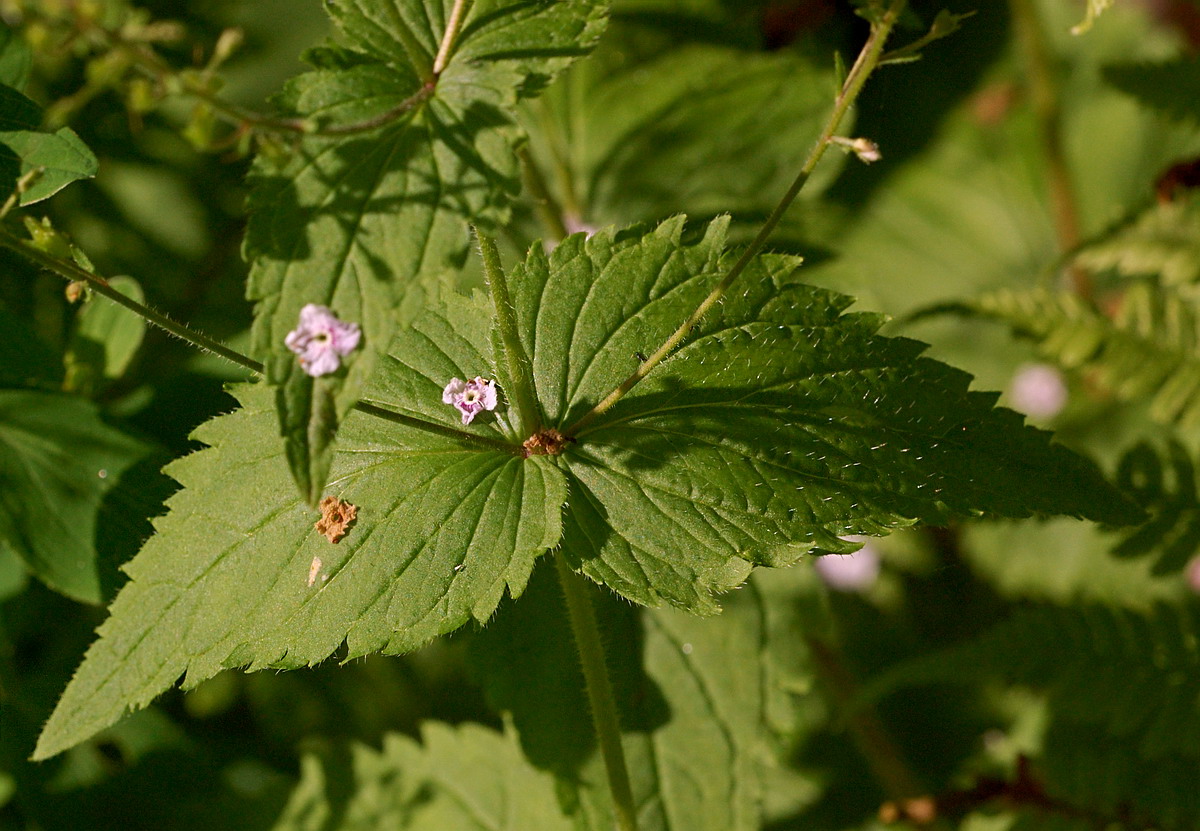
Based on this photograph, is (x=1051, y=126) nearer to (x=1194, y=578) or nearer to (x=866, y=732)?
(x=1194, y=578)

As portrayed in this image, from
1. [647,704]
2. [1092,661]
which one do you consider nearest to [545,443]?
[647,704]

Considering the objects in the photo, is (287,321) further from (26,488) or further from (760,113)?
(760,113)

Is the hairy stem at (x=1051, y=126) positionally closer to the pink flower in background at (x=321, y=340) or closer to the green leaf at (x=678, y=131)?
the green leaf at (x=678, y=131)

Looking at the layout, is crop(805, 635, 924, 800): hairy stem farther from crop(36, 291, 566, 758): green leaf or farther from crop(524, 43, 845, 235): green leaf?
crop(36, 291, 566, 758): green leaf

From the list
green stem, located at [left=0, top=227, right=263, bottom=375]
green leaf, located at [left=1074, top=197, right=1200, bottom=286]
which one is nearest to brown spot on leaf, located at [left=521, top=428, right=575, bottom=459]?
green stem, located at [left=0, top=227, right=263, bottom=375]

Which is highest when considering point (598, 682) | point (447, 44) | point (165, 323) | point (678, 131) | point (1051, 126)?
point (1051, 126)

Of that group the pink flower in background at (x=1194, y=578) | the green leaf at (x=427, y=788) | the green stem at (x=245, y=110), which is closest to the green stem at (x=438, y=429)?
the green stem at (x=245, y=110)

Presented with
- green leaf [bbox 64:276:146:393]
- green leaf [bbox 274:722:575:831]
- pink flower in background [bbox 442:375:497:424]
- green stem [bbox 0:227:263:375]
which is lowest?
green leaf [bbox 274:722:575:831]
